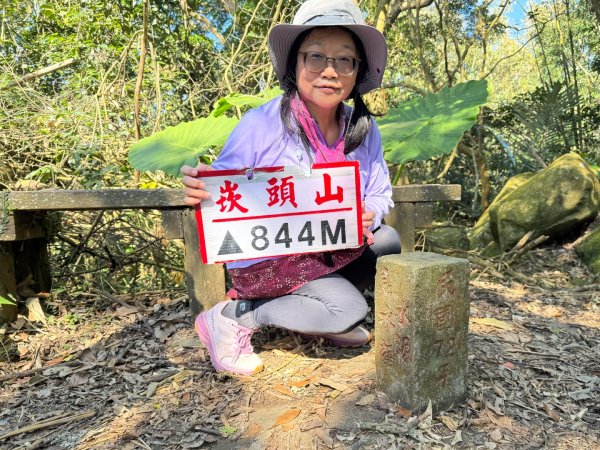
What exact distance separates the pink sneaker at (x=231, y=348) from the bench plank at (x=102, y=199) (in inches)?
22.6

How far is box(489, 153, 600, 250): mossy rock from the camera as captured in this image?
3721mm

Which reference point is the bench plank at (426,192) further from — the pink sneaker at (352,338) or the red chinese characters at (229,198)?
the red chinese characters at (229,198)

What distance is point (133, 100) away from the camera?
3885 mm

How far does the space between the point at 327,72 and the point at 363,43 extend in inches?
7.4

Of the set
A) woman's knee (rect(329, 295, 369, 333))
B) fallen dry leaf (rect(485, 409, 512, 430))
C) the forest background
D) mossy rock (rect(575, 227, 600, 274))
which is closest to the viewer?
fallen dry leaf (rect(485, 409, 512, 430))

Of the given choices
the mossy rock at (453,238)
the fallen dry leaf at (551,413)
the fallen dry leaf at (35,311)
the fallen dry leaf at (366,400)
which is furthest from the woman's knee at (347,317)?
the mossy rock at (453,238)

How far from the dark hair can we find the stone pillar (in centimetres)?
53

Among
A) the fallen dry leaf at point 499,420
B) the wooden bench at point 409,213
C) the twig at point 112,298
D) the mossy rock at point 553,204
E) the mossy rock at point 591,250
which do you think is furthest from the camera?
the mossy rock at point 553,204

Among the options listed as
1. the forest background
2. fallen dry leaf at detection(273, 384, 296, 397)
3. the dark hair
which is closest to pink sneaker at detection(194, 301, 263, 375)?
fallen dry leaf at detection(273, 384, 296, 397)

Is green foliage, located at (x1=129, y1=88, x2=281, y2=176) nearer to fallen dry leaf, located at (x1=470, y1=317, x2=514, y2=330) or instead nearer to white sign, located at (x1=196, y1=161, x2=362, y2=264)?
white sign, located at (x1=196, y1=161, x2=362, y2=264)

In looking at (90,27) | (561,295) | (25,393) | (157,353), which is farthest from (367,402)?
(90,27)

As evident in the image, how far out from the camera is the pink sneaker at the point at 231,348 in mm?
1655

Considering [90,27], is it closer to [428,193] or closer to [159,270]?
[159,270]

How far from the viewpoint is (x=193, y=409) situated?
1459mm
